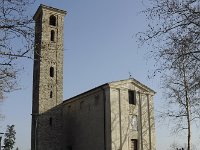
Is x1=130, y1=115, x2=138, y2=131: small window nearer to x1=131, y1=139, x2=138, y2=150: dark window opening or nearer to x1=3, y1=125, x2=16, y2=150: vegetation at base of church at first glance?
x1=131, y1=139, x2=138, y2=150: dark window opening

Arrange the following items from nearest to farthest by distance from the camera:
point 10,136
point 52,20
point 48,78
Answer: point 48,78, point 52,20, point 10,136

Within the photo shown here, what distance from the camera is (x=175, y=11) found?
10.2 metres

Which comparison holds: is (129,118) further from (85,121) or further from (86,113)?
(85,121)

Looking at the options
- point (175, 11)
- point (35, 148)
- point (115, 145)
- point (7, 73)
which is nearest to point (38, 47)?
point (7, 73)

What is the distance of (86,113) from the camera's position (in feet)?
126

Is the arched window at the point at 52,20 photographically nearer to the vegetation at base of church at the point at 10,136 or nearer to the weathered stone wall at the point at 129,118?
the weathered stone wall at the point at 129,118

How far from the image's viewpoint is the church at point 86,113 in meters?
35.3

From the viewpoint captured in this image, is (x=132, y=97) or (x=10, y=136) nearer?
(x=132, y=97)

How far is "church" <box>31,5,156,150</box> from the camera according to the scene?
3531cm

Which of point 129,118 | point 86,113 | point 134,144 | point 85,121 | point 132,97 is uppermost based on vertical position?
point 132,97

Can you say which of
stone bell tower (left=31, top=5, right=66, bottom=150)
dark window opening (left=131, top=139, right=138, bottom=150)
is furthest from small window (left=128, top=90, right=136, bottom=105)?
stone bell tower (left=31, top=5, right=66, bottom=150)

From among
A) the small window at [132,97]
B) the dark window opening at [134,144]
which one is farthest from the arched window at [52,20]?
the dark window opening at [134,144]

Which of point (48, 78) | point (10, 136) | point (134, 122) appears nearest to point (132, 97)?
point (134, 122)

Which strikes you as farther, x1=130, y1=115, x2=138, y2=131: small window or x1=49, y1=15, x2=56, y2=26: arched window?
x1=49, y1=15, x2=56, y2=26: arched window
